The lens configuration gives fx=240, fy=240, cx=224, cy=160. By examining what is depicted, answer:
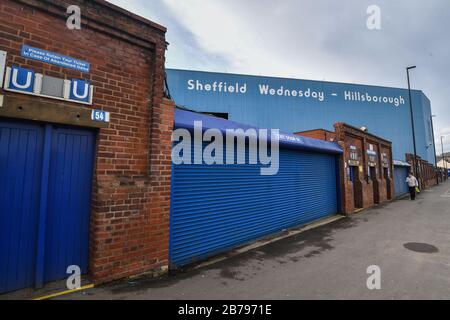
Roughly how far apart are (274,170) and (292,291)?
419 centimetres

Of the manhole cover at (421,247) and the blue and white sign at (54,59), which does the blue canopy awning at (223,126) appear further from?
the manhole cover at (421,247)

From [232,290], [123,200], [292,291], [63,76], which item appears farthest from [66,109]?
[292,291]

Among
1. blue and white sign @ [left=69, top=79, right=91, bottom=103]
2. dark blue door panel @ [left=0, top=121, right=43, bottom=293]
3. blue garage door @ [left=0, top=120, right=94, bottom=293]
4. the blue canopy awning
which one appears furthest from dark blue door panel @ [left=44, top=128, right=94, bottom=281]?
the blue canopy awning

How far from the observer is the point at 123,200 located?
13.5 feet

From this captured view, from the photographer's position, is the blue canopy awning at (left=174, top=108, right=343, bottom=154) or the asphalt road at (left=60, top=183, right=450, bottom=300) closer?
the asphalt road at (left=60, top=183, right=450, bottom=300)

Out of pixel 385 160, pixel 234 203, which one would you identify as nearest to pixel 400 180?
pixel 385 160

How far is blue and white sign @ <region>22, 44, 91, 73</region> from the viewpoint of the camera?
3482mm

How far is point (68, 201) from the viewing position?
3.83 meters

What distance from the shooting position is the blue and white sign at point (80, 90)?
378 centimetres

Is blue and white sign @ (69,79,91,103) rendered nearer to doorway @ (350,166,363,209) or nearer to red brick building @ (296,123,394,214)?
red brick building @ (296,123,394,214)

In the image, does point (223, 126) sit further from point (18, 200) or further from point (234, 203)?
point (18, 200)

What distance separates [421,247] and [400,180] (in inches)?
735

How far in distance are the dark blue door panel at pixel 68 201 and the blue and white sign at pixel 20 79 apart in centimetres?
69

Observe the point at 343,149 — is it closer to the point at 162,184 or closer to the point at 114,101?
the point at 162,184
